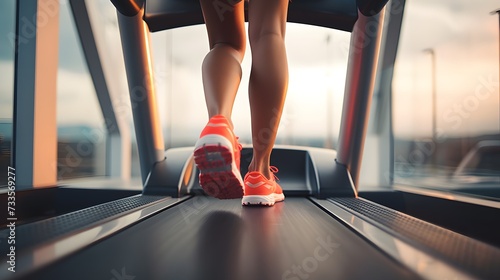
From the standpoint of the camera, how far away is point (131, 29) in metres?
1.50

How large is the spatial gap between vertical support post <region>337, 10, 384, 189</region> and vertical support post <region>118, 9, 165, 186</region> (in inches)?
34.8

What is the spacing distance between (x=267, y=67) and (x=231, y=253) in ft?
2.07

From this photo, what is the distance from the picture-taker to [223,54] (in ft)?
3.51

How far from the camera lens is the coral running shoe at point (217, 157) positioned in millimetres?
873

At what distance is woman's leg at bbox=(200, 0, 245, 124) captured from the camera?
0.99 m

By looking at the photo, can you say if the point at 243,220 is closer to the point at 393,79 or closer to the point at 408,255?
the point at 408,255

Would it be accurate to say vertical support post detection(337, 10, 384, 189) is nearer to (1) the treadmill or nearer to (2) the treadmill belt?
(1) the treadmill

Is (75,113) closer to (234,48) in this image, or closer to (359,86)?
(234,48)

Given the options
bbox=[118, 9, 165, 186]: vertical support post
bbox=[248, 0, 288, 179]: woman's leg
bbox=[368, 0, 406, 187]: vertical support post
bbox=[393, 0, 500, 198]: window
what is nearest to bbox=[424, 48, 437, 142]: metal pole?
bbox=[393, 0, 500, 198]: window

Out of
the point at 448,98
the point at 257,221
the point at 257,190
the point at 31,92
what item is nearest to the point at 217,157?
the point at 257,221

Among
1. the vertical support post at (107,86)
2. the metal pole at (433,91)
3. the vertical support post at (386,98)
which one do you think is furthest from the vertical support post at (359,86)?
the vertical support post at (107,86)

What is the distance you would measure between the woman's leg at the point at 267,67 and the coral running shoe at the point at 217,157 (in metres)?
0.18

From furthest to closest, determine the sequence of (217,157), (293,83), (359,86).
A: 1. (293,83)
2. (359,86)
3. (217,157)

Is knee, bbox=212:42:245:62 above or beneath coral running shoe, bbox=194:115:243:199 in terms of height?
above
